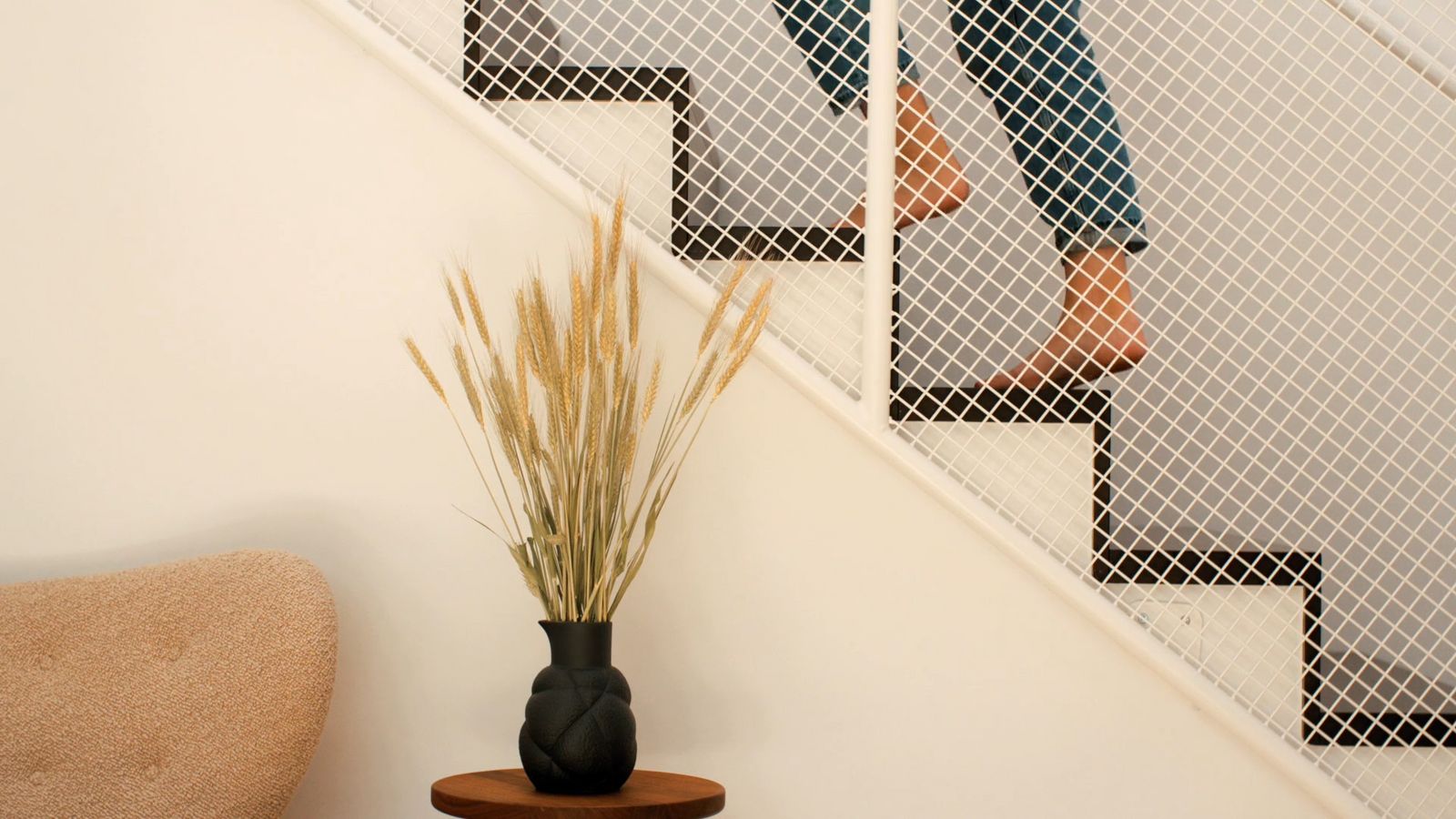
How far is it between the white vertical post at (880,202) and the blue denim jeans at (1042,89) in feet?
0.21

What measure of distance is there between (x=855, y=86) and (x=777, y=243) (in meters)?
0.27

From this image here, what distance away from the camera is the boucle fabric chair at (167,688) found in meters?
1.28

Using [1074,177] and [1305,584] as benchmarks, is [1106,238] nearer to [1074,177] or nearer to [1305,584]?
[1074,177]

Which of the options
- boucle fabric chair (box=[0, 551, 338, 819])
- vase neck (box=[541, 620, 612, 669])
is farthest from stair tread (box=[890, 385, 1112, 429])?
boucle fabric chair (box=[0, 551, 338, 819])

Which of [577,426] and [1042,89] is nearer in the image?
[577,426]

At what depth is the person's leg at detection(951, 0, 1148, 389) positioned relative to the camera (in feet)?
4.73

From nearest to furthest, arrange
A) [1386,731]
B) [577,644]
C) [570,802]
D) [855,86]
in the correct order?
1. [570,802]
2. [577,644]
3. [1386,731]
4. [855,86]

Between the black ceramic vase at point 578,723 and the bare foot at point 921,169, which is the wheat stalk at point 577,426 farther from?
the bare foot at point 921,169

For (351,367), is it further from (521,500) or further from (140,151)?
(140,151)

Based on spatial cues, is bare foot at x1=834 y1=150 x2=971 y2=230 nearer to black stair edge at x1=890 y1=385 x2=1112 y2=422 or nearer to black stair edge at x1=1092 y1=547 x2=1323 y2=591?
black stair edge at x1=890 y1=385 x2=1112 y2=422

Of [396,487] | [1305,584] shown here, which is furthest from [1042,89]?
[396,487]

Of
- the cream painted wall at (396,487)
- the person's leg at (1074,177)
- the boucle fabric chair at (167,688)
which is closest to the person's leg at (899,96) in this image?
the person's leg at (1074,177)

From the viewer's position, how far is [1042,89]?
4.83 feet

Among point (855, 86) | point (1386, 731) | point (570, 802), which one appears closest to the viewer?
point (570, 802)
